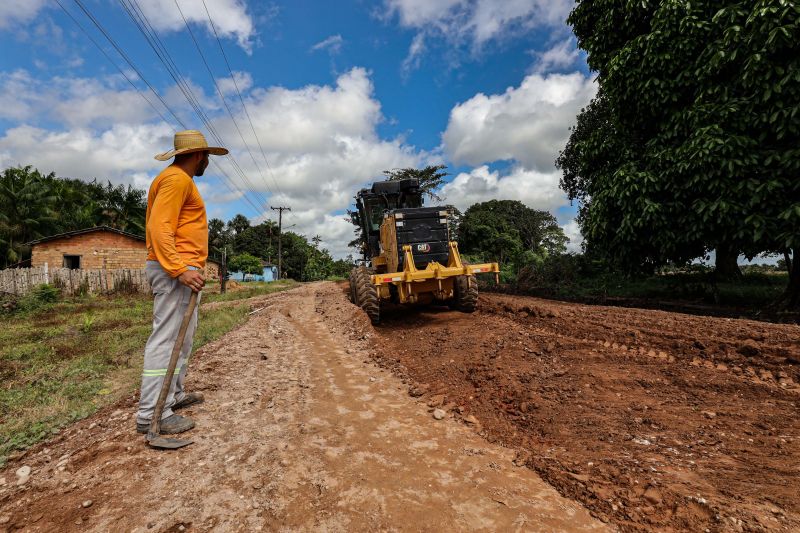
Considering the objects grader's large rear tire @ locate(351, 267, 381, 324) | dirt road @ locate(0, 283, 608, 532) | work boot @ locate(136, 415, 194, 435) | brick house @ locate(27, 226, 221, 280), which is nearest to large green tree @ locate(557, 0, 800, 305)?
grader's large rear tire @ locate(351, 267, 381, 324)

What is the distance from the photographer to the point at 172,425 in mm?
2865

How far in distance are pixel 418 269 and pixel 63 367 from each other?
573 centimetres

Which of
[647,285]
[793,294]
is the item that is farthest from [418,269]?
[647,285]

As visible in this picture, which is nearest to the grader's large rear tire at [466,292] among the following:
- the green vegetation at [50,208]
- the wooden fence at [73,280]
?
the wooden fence at [73,280]

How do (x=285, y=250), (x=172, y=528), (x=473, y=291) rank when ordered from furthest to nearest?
(x=285, y=250)
(x=473, y=291)
(x=172, y=528)

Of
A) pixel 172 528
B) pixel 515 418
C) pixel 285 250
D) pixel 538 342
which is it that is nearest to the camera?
pixel 172 528

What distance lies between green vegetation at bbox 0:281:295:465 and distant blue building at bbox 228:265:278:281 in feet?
147

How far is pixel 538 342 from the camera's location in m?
5.50

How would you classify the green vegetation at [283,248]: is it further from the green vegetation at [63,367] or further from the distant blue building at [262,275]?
the green vegetation at [63,367]

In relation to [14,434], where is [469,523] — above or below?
below

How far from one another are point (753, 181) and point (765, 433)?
647 centimetres

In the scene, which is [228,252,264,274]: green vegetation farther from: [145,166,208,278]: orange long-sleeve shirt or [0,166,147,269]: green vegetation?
[145,166,208,278]: orange long-sleeve shirt

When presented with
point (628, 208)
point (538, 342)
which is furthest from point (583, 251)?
point (538, 342)

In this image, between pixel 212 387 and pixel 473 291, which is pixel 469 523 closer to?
pixel 212 387
